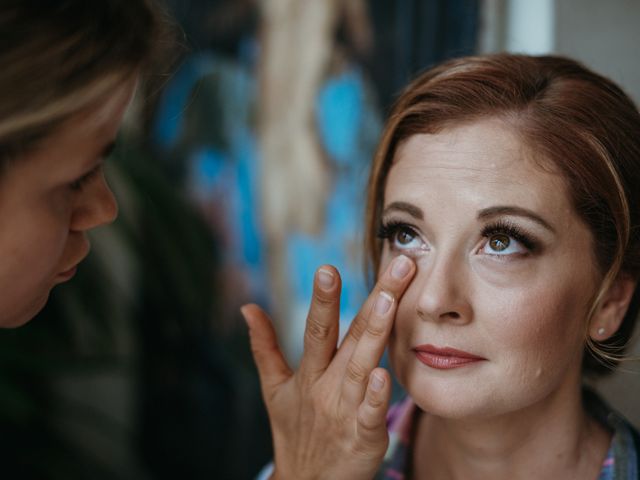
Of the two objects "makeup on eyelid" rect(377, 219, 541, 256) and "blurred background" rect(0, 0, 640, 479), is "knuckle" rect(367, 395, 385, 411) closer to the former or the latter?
"makeup on eyelid" rect(377, 219, 541, 256)

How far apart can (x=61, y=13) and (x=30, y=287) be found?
1.08 feet

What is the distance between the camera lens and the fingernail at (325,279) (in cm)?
103

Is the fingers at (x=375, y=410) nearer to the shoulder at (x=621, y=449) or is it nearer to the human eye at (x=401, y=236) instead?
the human eye at (x=401, y=236)

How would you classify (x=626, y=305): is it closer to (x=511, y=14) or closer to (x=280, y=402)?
(x=280, y=402)

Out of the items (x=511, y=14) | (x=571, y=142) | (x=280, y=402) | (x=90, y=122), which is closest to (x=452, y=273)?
(x=571, y=142)

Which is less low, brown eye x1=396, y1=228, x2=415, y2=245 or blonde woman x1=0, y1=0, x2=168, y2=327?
blonde woman x1=0, y1=0, x2=168, y2=327

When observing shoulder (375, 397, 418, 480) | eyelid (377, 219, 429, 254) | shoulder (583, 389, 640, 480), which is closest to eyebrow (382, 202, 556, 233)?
eyelid (377, 219, 429, 254)

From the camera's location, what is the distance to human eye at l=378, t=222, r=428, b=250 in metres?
1.06

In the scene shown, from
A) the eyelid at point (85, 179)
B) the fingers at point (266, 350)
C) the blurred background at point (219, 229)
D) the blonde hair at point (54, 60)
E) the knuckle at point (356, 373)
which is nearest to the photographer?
the blonde hair at point (54, 60)

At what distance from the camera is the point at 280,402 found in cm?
114

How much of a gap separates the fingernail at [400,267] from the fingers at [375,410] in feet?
0.42

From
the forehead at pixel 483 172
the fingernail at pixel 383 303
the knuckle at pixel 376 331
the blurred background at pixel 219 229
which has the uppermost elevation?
the forehead at pixel 483 172

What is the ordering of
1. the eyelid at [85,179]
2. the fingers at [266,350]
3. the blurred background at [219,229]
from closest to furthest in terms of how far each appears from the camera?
the eyelid at [85,179] → the fingers at [266,350] → the blurred background at [219,229]

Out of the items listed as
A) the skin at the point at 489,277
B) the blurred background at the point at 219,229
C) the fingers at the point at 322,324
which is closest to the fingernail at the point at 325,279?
the fingers at the point at 322,324
